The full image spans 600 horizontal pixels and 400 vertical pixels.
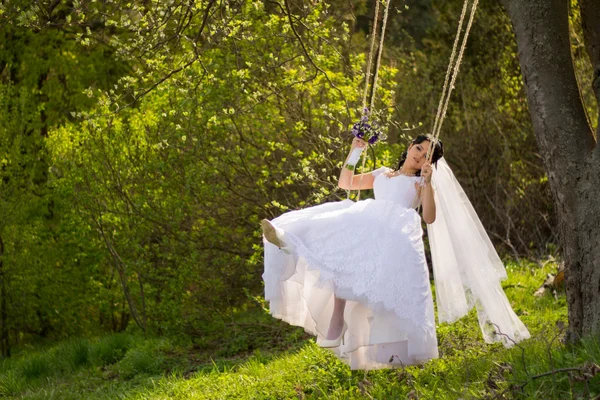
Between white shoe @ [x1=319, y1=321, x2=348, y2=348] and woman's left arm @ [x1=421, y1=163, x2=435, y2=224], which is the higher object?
woman's left arm @ [x1=421, y1=163, x2=435, y2=224]

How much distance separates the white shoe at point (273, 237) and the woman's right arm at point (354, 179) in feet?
2.70

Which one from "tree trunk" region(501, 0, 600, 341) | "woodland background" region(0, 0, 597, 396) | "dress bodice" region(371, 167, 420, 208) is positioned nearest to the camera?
"tree trunk" region(501, 0, 600, 341)

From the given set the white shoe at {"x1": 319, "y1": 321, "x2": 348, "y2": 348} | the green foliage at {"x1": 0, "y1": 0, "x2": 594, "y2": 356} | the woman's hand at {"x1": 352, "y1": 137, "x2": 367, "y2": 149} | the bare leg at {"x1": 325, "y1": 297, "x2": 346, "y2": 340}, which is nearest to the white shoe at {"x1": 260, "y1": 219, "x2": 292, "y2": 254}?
the bare leg at {"x1": 325, "y1": 297, "x2": 346, "y2": 340}

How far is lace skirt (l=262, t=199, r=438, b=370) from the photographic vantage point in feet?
14.0

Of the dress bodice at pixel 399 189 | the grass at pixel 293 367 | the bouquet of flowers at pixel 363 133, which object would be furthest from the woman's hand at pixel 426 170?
the grass at pixel 293 367

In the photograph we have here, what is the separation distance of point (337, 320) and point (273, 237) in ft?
1.82

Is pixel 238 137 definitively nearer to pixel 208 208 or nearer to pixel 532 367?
pixel 208 208

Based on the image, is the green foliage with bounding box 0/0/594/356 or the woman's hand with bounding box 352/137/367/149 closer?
the woman's hand with bounding box 352/137/367/149

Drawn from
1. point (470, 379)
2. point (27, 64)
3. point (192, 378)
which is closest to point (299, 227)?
point (470, 379)

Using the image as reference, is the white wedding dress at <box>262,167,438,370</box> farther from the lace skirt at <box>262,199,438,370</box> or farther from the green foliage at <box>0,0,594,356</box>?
the green foliage at <box>0,0,594,356</box>

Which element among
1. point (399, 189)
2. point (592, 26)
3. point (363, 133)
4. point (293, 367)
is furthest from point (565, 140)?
point (293, 367)

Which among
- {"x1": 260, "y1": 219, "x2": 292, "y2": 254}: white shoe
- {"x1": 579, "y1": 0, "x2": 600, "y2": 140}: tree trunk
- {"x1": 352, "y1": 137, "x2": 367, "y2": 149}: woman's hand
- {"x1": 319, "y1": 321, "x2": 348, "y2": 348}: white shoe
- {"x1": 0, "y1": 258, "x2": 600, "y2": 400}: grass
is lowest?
{"x1": 0, "y1": 258, "x2": 600, "y2": 400}: grass

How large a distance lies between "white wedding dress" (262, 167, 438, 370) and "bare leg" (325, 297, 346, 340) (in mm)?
56

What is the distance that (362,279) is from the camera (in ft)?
14.0
